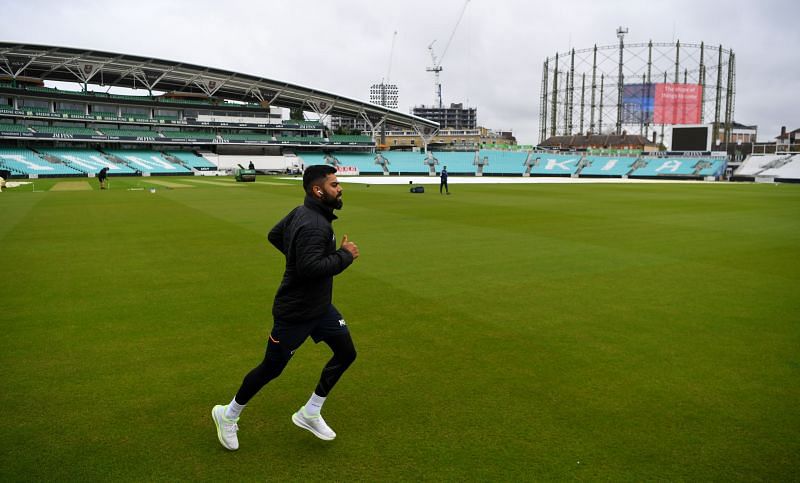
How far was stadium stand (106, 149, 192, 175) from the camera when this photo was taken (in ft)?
243

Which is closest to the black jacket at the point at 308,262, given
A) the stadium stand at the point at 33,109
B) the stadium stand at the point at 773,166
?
the stadium stand at the point at 773,166

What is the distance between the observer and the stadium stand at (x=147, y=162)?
74.1 m

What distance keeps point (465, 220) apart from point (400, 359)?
14761mm

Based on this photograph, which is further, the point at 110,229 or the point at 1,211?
the point at 1,211

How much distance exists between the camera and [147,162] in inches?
3014

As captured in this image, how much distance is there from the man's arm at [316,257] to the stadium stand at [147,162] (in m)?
76.6

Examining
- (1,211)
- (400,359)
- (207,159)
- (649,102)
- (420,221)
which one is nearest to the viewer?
(400,359)

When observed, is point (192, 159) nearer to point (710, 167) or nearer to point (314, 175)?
point (710, 167)

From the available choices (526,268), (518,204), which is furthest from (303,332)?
(518,204)

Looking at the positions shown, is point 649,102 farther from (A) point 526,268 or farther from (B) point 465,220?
(A) point 526,268

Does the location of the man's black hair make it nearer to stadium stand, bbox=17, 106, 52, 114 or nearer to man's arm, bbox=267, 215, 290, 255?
man's arm, bbox=267, 215, 290, 255

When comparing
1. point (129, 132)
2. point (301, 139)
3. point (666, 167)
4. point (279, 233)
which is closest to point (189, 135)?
point (129, 132)

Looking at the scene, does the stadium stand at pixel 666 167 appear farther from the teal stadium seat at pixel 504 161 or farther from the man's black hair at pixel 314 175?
the man's black hair at pixel 314 175

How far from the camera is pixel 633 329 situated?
25.4ft
